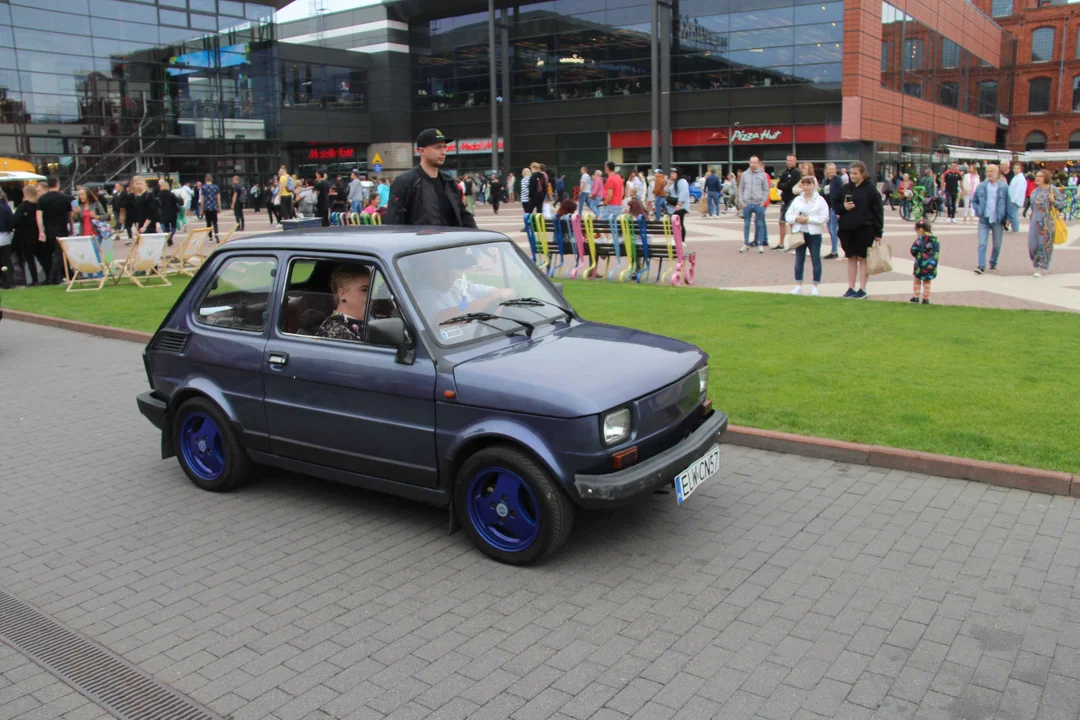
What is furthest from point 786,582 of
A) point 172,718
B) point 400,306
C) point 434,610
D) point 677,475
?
point 172,718

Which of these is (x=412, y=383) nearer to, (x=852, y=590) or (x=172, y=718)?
(x=172, y=718)

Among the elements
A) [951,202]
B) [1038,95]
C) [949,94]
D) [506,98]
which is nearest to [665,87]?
A: [506,98]

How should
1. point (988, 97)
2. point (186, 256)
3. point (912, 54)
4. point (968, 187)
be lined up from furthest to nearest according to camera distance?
point (988, 97), point (912, 54), point (968, 187), point (186, 256)

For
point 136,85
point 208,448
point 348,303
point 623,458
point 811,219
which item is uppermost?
point 136,85

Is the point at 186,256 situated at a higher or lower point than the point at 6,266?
higher

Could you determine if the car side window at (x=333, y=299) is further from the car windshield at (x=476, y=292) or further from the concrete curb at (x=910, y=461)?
the concrete curb at (x=910, y=461)

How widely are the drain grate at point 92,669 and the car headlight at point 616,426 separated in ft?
6.89

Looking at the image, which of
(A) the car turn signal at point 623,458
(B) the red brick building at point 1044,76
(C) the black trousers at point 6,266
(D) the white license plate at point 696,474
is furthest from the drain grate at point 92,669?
(B) the red brick building at point 1044,76

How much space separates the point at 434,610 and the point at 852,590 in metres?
2.01

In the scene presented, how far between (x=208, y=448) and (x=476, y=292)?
2.16m

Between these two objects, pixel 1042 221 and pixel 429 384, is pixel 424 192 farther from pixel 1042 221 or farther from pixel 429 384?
pixel 1042 221

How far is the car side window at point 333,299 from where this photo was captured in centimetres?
510

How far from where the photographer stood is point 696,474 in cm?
475

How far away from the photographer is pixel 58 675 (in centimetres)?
364
